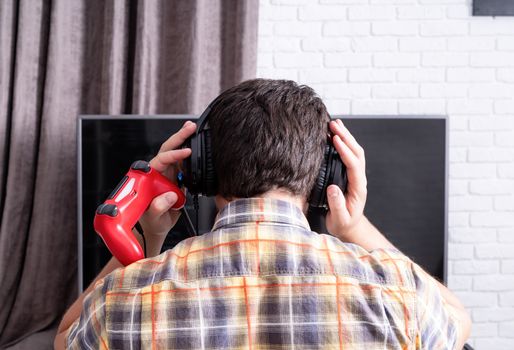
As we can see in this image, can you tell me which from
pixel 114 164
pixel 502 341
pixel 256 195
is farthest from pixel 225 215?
pixel 502 341

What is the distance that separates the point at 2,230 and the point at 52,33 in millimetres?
769

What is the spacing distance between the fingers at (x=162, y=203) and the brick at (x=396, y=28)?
1.49m

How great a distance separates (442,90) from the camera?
216cm

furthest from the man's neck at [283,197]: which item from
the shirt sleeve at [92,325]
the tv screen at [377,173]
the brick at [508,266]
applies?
the brick at [508,266]

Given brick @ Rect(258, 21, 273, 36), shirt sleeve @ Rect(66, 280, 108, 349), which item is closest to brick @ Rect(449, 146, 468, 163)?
brick @ Rect(258, 21, 273, 36)

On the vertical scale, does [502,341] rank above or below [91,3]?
below

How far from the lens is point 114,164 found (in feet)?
6.03

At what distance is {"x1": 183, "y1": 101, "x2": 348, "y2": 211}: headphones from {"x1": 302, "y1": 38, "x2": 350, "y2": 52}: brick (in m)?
1.36

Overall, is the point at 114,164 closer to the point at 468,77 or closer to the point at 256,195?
the point at 256,195

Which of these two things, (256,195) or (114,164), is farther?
(114,164)

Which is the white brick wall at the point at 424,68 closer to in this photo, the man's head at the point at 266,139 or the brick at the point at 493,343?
the brick at the point at 493,343

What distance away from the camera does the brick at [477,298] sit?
2209 millimetres

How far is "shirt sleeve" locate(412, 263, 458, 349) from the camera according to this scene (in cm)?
71

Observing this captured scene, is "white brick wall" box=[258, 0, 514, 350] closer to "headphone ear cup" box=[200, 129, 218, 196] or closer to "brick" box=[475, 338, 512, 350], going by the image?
"brick" box=[475, 338, 512, 350]
